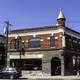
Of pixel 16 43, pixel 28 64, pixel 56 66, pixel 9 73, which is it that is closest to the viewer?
pixel 9 73

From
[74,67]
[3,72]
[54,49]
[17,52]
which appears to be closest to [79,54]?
[74,67]

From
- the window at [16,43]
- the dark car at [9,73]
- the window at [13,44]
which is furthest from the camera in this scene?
the window at [13,44]

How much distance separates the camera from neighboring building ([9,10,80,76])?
190 feet

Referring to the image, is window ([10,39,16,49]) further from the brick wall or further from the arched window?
the arched window

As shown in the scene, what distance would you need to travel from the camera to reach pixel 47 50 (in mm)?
59219

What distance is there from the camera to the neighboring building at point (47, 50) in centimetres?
5794

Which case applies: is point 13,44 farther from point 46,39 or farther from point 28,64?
point 46,39

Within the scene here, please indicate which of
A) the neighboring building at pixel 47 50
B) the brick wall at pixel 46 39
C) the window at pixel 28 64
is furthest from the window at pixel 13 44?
the window at pixel 28 64

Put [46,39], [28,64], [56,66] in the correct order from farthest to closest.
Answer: [28,64], [56,66], [46,39]

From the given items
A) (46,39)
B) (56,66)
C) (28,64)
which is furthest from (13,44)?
(56,66)

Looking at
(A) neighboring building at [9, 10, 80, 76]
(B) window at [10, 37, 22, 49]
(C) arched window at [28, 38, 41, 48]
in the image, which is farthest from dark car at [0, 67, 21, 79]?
(B) window at [10, 37, 22, 49]

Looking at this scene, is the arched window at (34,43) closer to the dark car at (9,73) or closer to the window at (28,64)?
the window at (28,64)

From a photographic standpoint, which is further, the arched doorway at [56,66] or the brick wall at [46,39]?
the arched doorway at [56,66]

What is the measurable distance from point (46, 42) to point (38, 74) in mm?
6406
